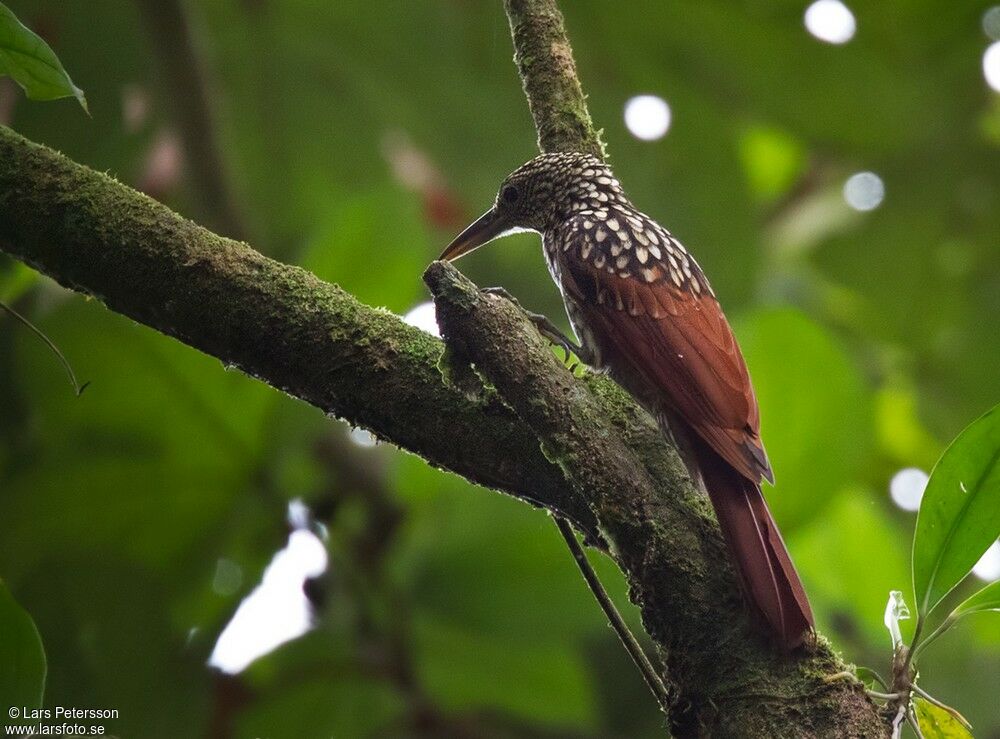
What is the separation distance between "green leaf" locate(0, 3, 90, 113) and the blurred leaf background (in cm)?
169

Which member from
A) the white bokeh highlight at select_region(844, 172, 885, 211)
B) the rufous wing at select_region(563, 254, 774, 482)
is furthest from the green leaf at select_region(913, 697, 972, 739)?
the white bokeh highlight at select_region(844, 172, 885, 211)

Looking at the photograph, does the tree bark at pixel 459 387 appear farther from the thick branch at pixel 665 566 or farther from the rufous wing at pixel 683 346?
the rufous wing at pixel 683 346

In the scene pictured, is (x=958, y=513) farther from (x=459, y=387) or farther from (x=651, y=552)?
(x=459, y=387)

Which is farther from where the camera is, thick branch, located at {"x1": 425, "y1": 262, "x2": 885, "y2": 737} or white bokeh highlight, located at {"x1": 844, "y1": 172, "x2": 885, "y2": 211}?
white bokeh highlight, located at {"x1": 844, "y1": 172, "x2": 885, "y2": 211}

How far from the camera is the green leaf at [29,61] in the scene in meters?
1.83

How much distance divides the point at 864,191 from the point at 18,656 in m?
3.98

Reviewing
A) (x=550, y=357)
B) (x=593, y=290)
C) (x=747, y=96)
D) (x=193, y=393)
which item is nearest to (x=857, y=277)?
(x=747, y=96)

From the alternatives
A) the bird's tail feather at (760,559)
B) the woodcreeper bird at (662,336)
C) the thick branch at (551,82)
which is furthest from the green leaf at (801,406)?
the bird's tail feather at (760,559)

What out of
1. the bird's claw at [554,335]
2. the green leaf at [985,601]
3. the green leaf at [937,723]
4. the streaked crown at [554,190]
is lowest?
the green leaf at [937,723]

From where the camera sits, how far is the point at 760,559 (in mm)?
1833

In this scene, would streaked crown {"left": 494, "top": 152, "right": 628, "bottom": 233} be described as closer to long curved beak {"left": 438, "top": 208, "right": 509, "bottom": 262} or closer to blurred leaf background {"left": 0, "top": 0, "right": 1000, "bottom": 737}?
long curved beak {"left": 438, "top": 208, "right": 509, "bottom": 262}

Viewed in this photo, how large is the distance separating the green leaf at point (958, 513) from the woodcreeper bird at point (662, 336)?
0.83ft

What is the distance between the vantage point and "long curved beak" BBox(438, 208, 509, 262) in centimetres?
346

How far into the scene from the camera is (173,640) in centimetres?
361
